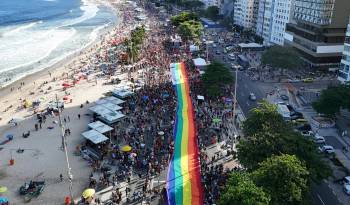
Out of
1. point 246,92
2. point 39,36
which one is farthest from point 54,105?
point 39,36

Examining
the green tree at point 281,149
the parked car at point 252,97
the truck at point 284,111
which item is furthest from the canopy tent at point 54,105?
the green tree at point 281,149

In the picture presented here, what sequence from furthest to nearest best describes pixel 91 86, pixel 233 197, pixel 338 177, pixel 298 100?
pixel 91 86 → pixel 298 100 → pixel 338 177 → pixel 233 197

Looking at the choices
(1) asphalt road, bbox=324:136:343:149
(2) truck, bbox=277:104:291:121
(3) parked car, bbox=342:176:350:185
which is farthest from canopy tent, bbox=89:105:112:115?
(3) parked car, bbox=342:176:350:185

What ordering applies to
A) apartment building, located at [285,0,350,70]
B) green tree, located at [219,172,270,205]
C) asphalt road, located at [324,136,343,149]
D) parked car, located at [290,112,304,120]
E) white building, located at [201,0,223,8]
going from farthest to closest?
white building, located at [201,0,223,8] < apartment building, located at [285,0,350,70] < parked car, located at [290,112,304,120] < asphalt road, located at [324,136,343,149] < green tree, located at [219,172,270,205]

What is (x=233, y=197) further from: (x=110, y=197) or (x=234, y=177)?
(x=110, y=197)

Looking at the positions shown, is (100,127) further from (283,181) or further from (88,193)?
(283,181)

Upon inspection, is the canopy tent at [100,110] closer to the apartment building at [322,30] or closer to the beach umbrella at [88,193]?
the beach umbrella at [88,193]

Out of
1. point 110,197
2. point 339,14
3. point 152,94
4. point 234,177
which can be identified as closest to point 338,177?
point 234,177

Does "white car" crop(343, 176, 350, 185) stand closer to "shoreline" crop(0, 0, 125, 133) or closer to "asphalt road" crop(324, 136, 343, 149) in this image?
"asphalt road" crop(324, 136, 343, 149)
